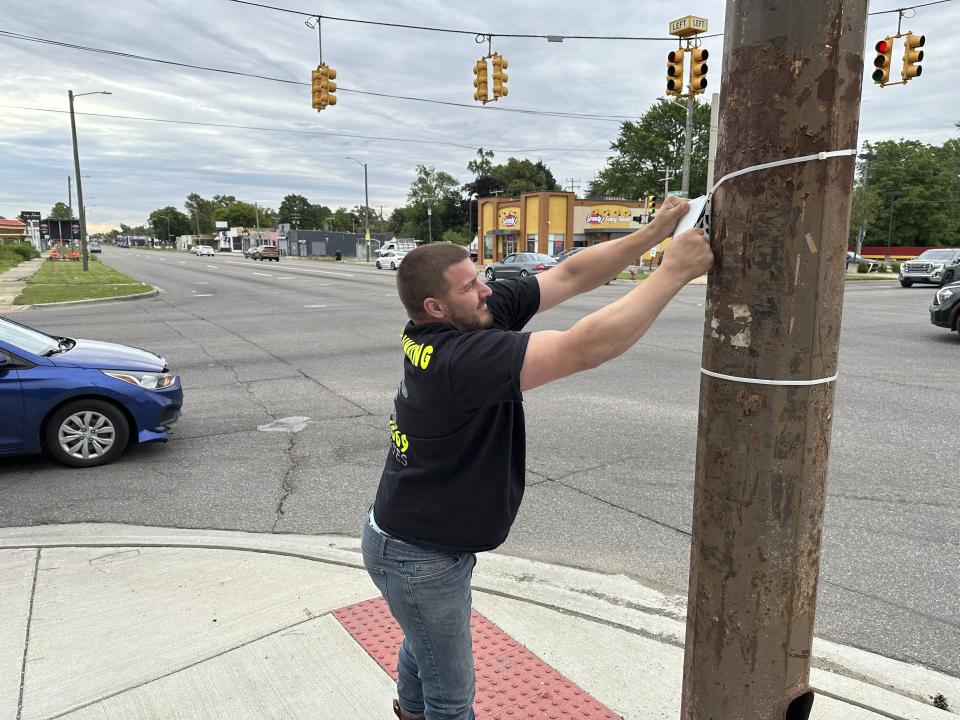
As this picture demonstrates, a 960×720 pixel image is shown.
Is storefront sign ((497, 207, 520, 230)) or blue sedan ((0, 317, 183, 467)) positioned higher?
storefront sign ((497, 207, 520, 230))

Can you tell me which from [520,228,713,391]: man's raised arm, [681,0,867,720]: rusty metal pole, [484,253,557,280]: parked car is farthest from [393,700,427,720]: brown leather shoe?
[484,253,557,280]: parked car

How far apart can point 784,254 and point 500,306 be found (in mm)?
1018

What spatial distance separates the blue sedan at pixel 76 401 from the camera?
18.5 ft

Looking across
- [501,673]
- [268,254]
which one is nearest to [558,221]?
[268,254]

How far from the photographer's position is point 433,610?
2109mm

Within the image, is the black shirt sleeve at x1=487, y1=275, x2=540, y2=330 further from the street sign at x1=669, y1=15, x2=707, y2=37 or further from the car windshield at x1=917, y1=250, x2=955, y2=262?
the car windshield at x1=917, y1=250, x2=955, y2=262

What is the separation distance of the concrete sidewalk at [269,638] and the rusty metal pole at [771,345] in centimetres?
114

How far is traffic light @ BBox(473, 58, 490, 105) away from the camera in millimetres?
18375

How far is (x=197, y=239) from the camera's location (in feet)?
520

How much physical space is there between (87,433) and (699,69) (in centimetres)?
1701

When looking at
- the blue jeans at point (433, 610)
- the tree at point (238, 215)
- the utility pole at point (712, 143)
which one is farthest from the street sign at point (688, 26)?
the tree at point (238, 215)

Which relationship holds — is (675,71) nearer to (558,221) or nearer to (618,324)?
(618,324)

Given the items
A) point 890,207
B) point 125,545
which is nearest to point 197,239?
point 890,207

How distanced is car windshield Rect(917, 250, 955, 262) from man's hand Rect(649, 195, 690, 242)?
117 ft
